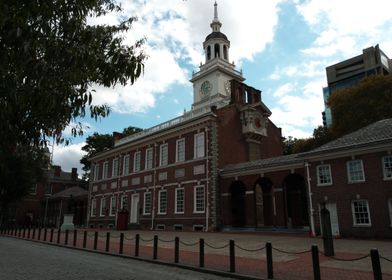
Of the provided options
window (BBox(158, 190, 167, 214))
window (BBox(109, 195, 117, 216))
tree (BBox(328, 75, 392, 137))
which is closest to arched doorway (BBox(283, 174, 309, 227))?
window (BBox(158, 190, 167, 214))

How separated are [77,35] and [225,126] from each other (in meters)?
26.1

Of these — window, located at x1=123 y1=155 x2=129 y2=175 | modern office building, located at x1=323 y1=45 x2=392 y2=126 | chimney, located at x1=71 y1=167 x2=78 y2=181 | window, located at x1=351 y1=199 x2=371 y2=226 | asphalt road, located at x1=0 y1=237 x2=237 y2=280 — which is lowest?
asphalt road, located at x1=0 y1=237 x2=237 y2=280

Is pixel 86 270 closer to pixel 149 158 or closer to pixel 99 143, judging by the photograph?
pixel 149 158

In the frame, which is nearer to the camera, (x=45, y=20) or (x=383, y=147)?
(x=45, y=20)

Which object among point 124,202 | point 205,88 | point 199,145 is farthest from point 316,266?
point 205,88

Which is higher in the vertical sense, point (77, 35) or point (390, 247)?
point (77, 35)

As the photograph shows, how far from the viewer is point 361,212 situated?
19.6 meters

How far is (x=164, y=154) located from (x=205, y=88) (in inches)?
776

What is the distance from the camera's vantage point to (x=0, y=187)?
36938 millimetres

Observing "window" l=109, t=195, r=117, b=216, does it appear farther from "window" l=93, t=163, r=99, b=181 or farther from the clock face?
the clock face

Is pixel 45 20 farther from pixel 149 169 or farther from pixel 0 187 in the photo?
pixel 0 187

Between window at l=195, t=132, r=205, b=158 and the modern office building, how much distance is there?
69189 mm

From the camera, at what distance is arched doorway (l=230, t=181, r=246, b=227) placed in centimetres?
2967

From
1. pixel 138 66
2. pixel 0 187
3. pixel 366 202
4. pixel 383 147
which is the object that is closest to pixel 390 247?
pixel 366 202
